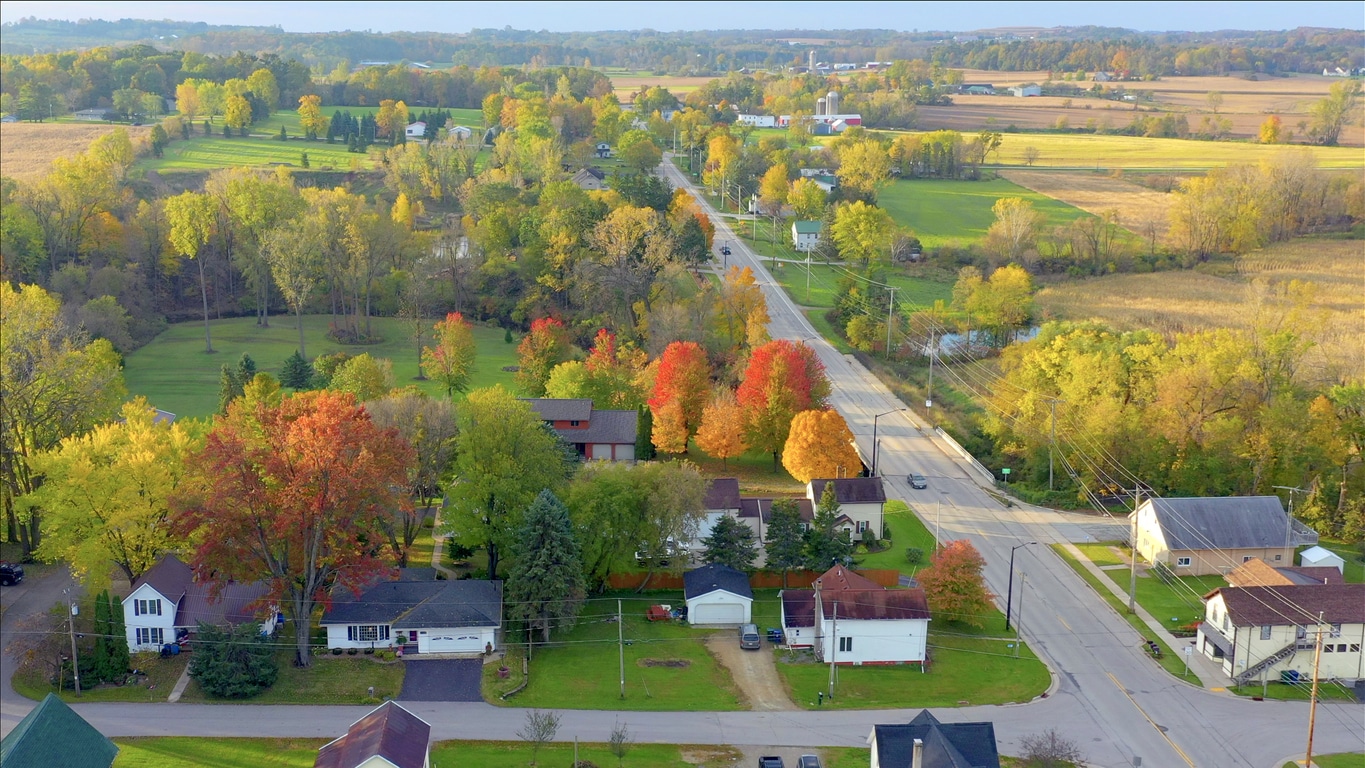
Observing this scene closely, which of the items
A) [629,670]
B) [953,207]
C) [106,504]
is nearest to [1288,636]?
[629,670]

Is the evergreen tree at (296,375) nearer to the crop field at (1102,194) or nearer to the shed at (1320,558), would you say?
the shed at (1320,558)

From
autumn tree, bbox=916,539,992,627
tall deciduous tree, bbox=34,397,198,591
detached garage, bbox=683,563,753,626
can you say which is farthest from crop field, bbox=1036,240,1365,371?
tall deciduous tree, bbox=34,397,198,591

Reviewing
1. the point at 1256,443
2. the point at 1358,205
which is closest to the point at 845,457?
the point at 1256,443

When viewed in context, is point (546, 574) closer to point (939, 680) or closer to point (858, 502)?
point (939, 680)

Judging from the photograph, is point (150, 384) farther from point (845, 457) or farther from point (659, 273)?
point (845, 457)

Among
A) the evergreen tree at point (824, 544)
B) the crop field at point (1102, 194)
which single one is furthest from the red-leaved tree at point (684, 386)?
the crop field at point (1102, 194)

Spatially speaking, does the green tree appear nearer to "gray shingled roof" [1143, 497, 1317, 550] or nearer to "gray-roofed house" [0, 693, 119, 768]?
"gray-roofed house" [0, 693, 119, 768]
